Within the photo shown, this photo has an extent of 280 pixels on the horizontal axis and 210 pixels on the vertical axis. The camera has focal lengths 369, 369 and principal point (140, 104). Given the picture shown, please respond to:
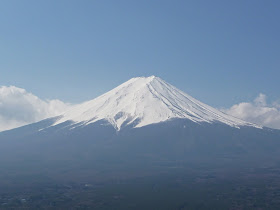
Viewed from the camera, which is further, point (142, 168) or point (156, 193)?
point (142, 168)

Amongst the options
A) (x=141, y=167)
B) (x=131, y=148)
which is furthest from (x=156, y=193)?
(x=131, y=148)

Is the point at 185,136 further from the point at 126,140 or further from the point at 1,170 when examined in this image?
the point at 1,170

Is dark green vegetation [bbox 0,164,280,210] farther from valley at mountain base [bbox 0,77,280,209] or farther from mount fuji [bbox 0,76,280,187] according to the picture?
mount fuji [bbox 0,76,280,187]

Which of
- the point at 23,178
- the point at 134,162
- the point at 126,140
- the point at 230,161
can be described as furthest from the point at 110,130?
the point at 23,178

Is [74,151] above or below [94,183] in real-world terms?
above

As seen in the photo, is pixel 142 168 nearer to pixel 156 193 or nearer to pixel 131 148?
pixel 131 148

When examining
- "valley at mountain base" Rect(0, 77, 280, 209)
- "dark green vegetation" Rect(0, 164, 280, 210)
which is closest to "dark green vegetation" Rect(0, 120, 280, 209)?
"dark green vegetation" Rect(0, 164, 280, 210)

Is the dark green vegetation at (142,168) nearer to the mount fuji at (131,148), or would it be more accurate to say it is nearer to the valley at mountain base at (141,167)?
the valley at mountain base at (141,167)

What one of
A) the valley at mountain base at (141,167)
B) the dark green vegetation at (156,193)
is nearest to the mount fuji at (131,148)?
the valley at mountain base at (141,167)
